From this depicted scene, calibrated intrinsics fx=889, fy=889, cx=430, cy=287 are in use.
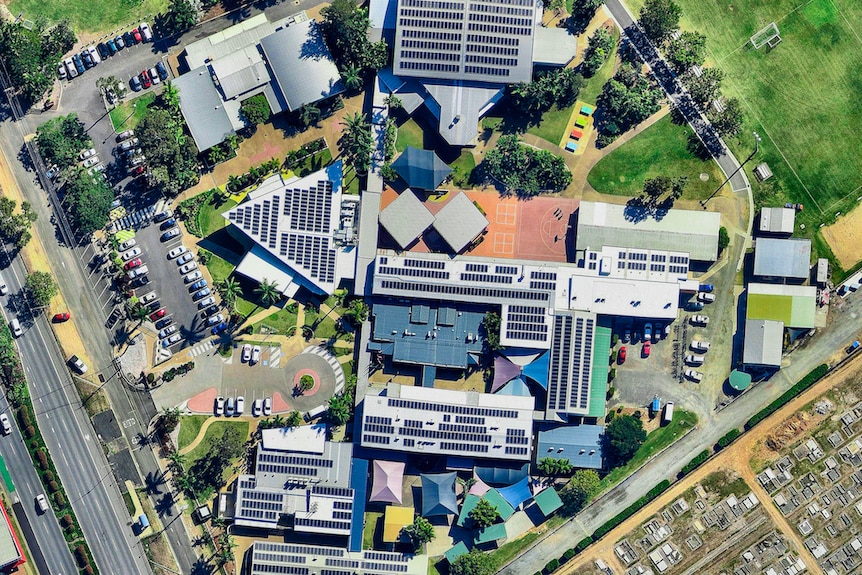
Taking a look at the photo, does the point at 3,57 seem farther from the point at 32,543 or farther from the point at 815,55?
the point at 815,55

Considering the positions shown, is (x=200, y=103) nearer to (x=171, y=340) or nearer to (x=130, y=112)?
(x=130, y=112)

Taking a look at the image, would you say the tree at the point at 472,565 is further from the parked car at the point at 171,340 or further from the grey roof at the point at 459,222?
the parked car at the point at 171,340

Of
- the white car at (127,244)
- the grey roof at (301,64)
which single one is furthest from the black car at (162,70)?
the white car at (127,244)

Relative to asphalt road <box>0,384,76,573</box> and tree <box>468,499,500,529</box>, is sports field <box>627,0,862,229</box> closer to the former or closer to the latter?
tree <box>468,499,500,529</box>

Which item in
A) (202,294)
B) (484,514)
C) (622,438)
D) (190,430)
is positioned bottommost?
(484,514)

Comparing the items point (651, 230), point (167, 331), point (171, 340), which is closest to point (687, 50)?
point (651, 230)

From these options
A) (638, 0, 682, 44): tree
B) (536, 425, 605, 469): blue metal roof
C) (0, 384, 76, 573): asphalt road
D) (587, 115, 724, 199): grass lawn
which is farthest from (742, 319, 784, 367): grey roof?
(0, 384, 76, 573): asphalt road
